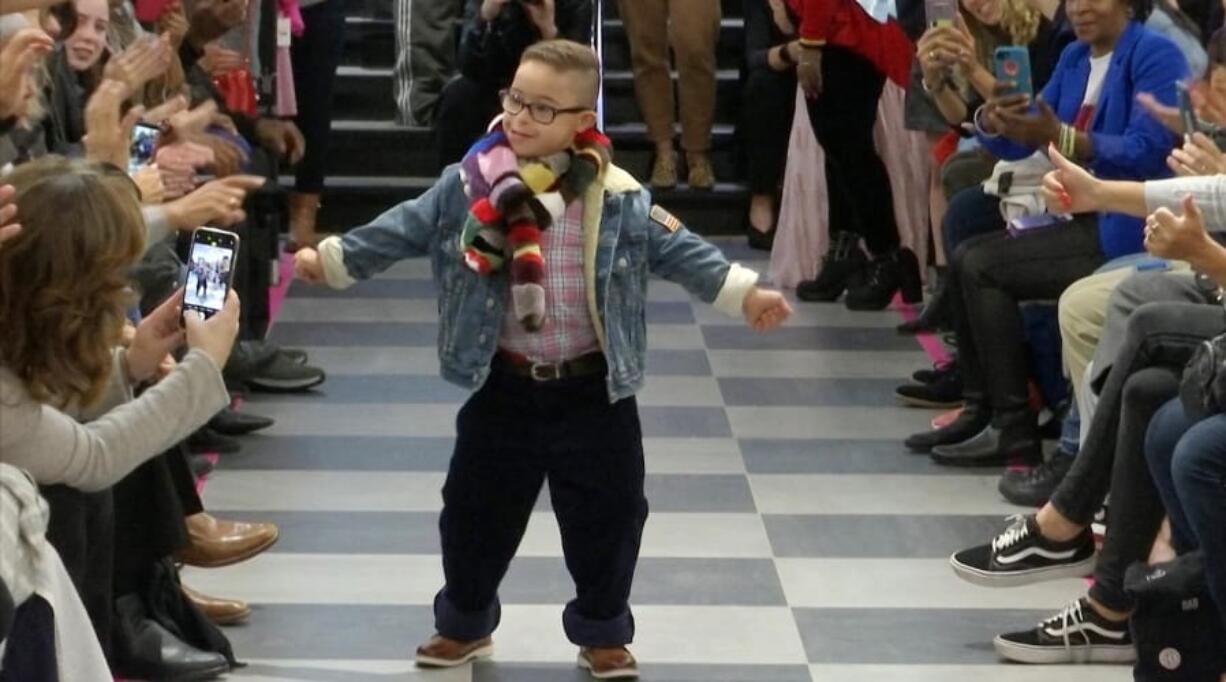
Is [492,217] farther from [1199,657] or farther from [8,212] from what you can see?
[1199,657]

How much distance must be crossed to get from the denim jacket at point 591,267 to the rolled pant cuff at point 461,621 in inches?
20.3

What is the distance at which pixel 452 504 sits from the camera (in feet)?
14.0

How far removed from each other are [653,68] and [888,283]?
1681 millimetres

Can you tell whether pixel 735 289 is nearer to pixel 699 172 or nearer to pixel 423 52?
pixel 423 52

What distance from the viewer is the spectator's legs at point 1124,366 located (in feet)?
14.6

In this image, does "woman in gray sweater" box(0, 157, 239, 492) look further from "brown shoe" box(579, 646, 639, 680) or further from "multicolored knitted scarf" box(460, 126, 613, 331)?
"brown shoe" box(579, 646, 639, 680)

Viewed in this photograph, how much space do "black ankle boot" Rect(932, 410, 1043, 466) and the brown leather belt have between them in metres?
1.96

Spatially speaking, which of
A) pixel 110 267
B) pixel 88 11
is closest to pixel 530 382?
pixel 110 267

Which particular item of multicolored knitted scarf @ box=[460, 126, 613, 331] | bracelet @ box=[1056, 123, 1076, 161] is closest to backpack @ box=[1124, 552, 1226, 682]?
multicolored knitted scarf @ box=[460, 126, 613, 331]

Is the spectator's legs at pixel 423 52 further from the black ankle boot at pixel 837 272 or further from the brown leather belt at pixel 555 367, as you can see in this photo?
the brown leather belt at pixel 555 367

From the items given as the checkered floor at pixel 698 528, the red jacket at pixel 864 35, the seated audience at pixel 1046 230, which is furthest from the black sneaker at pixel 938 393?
the red jacket at pixel 864 35

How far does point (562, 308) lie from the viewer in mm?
4098

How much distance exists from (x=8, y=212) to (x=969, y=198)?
3.68 metres

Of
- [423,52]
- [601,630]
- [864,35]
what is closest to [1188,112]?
[601,630]
